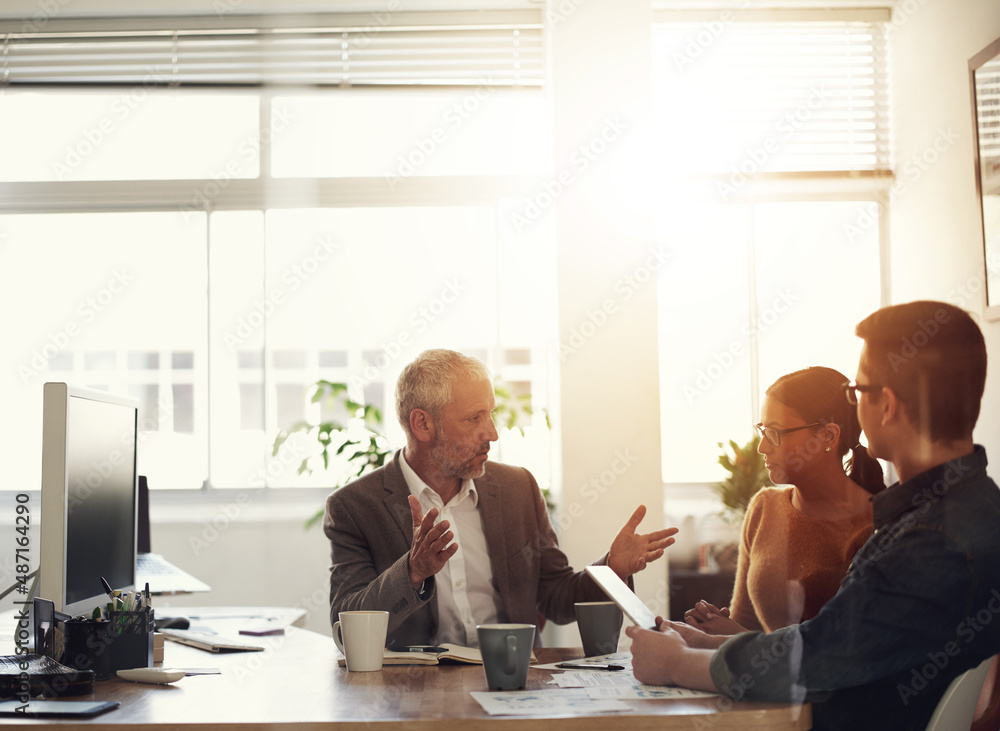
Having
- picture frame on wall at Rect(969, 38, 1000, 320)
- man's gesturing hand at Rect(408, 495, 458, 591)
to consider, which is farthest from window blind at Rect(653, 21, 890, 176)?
man's gesturing hand at Rect(408, 495, 458, 591)

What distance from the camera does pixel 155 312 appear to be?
4.02 meters

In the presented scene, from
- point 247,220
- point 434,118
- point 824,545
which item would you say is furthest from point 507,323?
point 824,545

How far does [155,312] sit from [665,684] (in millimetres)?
3330

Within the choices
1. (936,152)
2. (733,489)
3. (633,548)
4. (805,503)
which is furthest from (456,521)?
(936,152)

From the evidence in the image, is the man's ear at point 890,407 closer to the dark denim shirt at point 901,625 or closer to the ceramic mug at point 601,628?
the dark denim shirt at point 901,625

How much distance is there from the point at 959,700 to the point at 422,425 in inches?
52.7

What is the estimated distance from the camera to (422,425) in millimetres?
2199

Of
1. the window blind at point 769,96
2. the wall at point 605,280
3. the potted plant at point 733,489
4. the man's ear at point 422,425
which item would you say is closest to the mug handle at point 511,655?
the man's ear at point 422,425

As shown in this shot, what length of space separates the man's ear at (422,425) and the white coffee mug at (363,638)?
2.28ft

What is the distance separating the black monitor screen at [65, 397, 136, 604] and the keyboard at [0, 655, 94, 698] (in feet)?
0.50

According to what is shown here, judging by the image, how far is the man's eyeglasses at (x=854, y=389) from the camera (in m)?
1.27

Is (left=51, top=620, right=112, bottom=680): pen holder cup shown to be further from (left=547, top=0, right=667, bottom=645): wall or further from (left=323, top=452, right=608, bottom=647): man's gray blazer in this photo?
(left=547, top=0, right=667, bottom=645): wall

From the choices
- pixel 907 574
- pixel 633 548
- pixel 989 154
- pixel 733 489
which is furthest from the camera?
pixel 733 489

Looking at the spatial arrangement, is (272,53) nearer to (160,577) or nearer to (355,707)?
(160,577)
